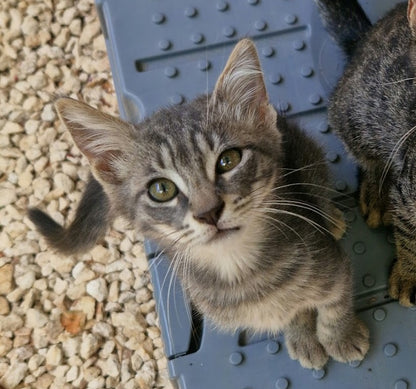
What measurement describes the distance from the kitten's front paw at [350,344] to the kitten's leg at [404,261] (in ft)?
0.47

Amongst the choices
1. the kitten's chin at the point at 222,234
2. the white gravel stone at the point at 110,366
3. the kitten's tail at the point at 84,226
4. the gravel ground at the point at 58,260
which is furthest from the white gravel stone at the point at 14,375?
the kitten's chin at the point at 222,234

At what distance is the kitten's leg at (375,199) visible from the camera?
162 cm

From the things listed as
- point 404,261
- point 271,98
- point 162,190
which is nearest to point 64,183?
point 271,98

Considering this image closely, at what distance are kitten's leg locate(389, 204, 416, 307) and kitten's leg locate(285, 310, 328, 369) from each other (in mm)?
254

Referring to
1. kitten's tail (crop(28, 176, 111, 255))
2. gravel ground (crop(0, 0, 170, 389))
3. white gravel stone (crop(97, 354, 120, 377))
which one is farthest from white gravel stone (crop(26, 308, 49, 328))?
kitten's tail (crop(28, 176, 111, 255))

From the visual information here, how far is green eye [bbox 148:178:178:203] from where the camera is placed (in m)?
1.11

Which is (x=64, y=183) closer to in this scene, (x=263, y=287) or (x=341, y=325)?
(x=263, y=287)

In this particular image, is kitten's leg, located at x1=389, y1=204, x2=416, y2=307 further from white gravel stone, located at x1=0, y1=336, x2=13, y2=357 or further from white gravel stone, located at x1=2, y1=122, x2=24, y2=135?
white gravel stone, located at x1=2, y1=122, x2=24, y2=135

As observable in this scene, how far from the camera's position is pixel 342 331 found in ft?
4.72

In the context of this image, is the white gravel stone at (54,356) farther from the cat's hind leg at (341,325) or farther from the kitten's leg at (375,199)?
the kitten's leg at (375,199)

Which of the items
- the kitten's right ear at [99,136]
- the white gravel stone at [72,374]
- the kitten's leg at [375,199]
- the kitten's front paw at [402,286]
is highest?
the kitten's right ear at [99,136]

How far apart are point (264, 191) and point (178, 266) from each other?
0.32 metres

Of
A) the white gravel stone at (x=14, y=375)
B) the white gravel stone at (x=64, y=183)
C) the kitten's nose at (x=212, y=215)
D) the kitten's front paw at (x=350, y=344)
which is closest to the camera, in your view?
the kitten's nose at (x=212, y=215)

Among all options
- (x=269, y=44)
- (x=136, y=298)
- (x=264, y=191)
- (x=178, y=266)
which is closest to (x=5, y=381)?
(x=136, y=298)
